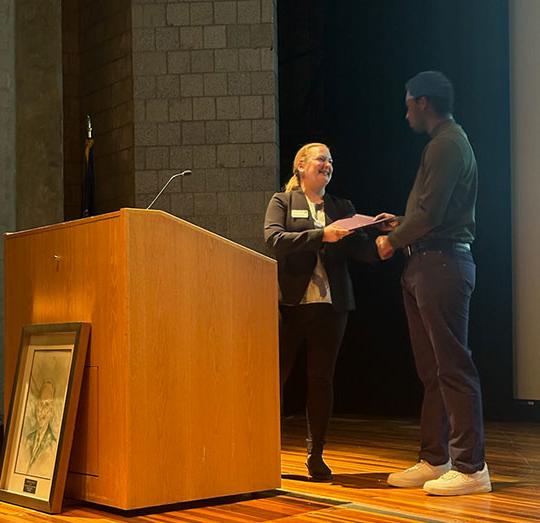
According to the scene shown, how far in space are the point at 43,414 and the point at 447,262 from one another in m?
1.46

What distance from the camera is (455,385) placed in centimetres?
342

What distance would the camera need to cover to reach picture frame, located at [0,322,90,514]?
3135 millimetres

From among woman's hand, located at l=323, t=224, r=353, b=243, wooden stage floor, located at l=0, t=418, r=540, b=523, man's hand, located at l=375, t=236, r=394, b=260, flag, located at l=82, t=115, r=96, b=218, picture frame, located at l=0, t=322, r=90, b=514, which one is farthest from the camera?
flag, located at l=82, t=115, r=96, b=218

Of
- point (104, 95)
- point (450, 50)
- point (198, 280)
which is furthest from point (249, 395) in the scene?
point (104, 95)

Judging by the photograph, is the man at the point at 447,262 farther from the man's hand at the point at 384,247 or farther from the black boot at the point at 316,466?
the black boot at the point at 316,466

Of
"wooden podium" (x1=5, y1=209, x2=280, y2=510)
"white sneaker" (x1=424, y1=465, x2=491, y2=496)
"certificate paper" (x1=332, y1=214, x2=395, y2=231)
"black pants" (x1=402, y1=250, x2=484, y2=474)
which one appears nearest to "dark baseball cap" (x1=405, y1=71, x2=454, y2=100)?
"certificate paper" (x1=332, y1=214, x2=395, y2=231)

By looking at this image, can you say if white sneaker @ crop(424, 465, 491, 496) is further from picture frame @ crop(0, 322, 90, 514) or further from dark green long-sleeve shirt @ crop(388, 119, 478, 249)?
picture frame @ crop(0, 322, 90, 514)

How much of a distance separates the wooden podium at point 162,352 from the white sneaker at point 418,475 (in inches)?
→ 19.0

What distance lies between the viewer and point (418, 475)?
3.67 meters

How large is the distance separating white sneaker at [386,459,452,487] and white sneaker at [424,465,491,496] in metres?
0.20

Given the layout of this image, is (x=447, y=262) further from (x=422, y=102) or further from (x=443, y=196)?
(x=422, y=102)

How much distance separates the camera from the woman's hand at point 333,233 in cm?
375

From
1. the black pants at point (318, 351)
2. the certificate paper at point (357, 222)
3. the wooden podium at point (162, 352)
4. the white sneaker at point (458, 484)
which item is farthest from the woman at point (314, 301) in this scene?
the white sneaker at point (458, 484)

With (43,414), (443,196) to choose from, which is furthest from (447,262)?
(43,414)
